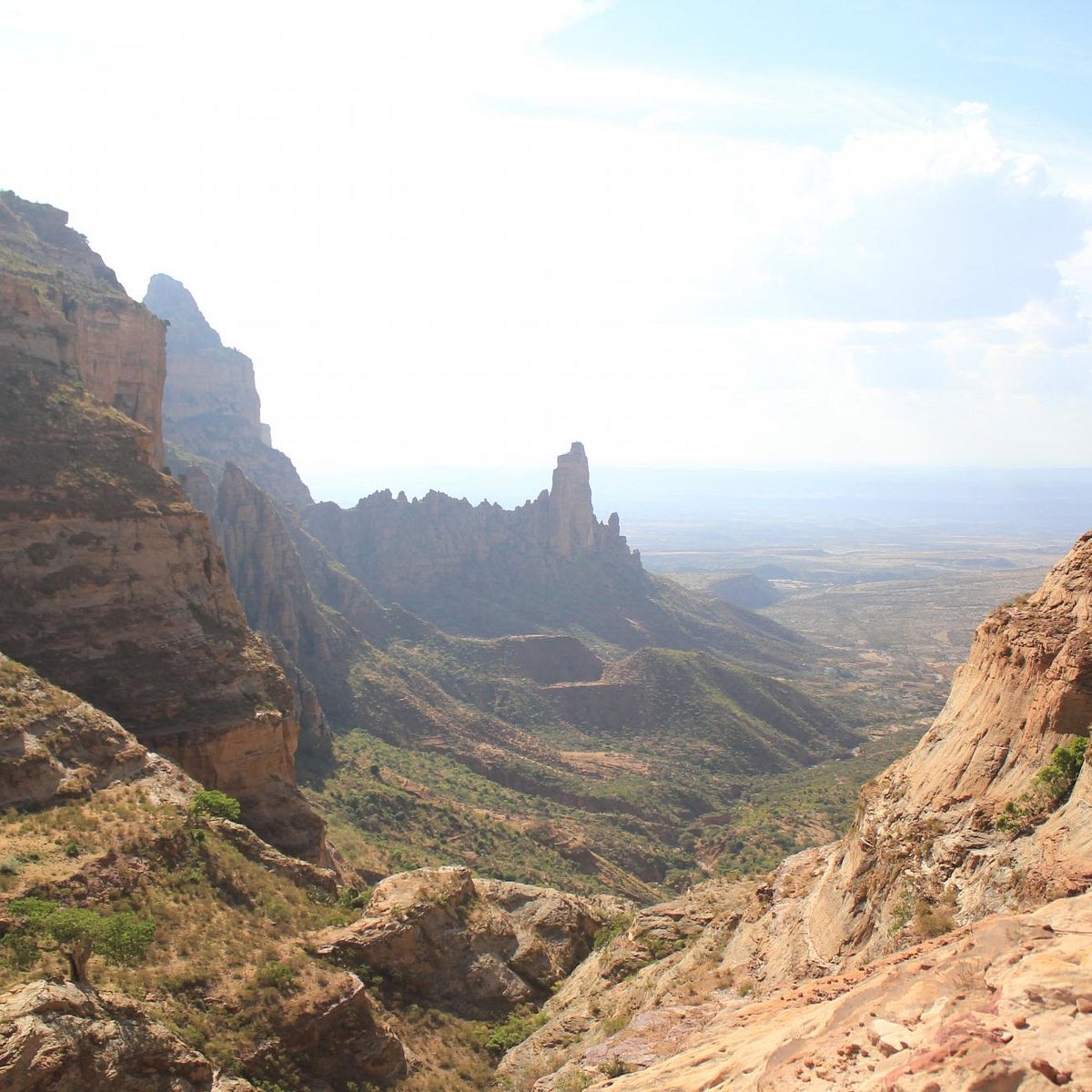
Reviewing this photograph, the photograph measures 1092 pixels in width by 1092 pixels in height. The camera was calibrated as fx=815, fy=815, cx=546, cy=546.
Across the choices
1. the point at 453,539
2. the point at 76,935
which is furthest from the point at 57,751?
the point at 453,539

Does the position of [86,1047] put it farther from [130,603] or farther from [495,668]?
[495,668]

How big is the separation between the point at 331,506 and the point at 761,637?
83464 mm

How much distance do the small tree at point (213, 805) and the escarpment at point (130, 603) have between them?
447cm

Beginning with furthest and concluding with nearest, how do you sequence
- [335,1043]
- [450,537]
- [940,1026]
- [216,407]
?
1. [216,407]
2. [450,537]
3. [335,1043]
4. [940,1026]

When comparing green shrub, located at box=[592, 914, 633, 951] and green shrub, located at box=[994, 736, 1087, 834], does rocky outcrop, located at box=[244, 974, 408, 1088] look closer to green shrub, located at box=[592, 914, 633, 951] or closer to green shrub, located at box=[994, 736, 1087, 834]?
green shrub, located at box=[592, 914, 633, 951]

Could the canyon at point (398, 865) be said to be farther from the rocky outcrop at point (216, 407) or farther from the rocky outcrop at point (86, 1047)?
the rocky outcrop at point (216, 407)

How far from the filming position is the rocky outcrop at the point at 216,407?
139 metres

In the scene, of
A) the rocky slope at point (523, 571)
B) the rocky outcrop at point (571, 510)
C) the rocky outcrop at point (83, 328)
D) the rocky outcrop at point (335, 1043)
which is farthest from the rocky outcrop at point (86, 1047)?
the rocky outcrop at point (571, 510)

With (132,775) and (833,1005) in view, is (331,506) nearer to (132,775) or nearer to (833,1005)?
(132,775)

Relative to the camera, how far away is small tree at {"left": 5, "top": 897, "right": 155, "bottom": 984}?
1912 cm

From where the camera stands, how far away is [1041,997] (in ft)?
32.3

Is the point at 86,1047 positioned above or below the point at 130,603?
below

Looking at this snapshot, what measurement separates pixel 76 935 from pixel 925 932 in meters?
19.6

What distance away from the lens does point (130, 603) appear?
37.8 meters
